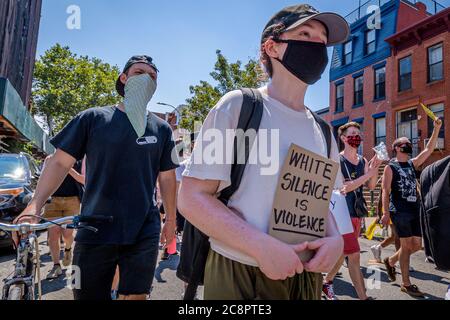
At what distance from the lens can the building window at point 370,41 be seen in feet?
69.9

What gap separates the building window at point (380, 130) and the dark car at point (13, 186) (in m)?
18.4

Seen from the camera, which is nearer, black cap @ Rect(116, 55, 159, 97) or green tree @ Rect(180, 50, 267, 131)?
black cap @ Rect(116, 55, 159, 97)

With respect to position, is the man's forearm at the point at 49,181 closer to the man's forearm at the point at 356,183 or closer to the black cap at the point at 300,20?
the black cap at the point at 300,20

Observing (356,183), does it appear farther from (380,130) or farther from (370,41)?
(370,41)

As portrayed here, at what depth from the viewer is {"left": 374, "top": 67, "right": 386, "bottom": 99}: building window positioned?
20.5 m

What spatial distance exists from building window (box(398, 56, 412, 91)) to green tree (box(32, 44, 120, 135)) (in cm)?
2396

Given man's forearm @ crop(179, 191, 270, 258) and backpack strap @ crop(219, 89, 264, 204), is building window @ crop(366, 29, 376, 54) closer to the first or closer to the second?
backpack strap @ crop(219, 89, 264, 204)

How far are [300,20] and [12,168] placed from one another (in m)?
7.08

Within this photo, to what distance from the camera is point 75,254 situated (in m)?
2.35

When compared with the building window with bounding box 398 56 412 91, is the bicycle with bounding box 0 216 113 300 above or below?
below

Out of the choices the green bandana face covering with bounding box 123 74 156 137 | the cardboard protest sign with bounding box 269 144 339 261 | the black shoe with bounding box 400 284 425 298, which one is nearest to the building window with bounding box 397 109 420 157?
the black shoe with bounding box 400 284 425 298

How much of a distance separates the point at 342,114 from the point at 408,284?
778 inches

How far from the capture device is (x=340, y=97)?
23.7m

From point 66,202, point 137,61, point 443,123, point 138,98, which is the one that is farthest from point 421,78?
point 138,98
